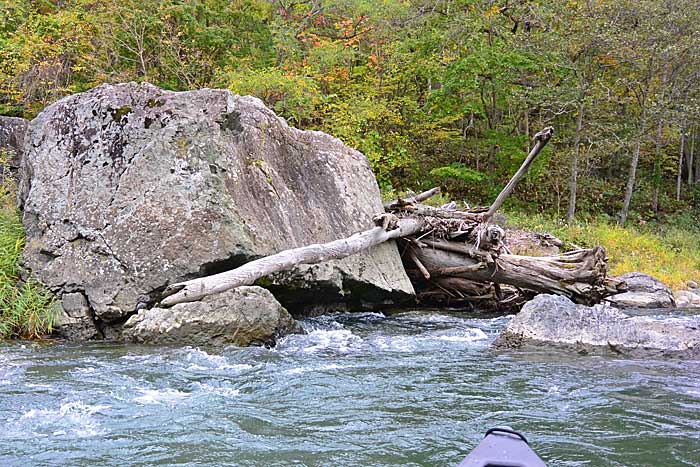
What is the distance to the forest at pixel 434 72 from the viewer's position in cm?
1766

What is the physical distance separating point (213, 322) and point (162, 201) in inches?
75.0

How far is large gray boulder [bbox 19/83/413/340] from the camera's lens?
7875 mm

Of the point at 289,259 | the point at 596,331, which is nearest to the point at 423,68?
the point at 289,259

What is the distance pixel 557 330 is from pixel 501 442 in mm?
4799

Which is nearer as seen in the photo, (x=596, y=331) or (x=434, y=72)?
(x=596, y=331)

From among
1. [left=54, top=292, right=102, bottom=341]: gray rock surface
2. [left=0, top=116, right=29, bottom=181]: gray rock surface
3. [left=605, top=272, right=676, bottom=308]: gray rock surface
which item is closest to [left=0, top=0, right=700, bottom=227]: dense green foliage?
[left=0, top=116, right=29, bottom=181]: gray rock surface

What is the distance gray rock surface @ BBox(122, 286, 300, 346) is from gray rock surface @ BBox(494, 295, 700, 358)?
2.74 meters

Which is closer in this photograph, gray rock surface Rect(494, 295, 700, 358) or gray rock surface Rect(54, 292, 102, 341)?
gray rock surface Rect(494, 295, 700, 358)

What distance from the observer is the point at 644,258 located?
53.7 feet

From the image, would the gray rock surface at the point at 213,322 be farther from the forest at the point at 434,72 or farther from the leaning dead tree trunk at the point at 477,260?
the forest at the point at 434,72

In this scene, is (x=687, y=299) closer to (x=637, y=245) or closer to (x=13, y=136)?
(x=637, y=245)

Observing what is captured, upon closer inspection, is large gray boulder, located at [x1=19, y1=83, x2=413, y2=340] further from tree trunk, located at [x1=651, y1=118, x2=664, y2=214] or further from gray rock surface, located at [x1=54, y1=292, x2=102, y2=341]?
tree trunk, located at [x1=651, y1=118, x2=664, y2=214]

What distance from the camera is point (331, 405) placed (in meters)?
5.06

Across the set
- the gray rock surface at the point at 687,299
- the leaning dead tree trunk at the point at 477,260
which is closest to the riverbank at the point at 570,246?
the gray rock surface at the point at 687,299
